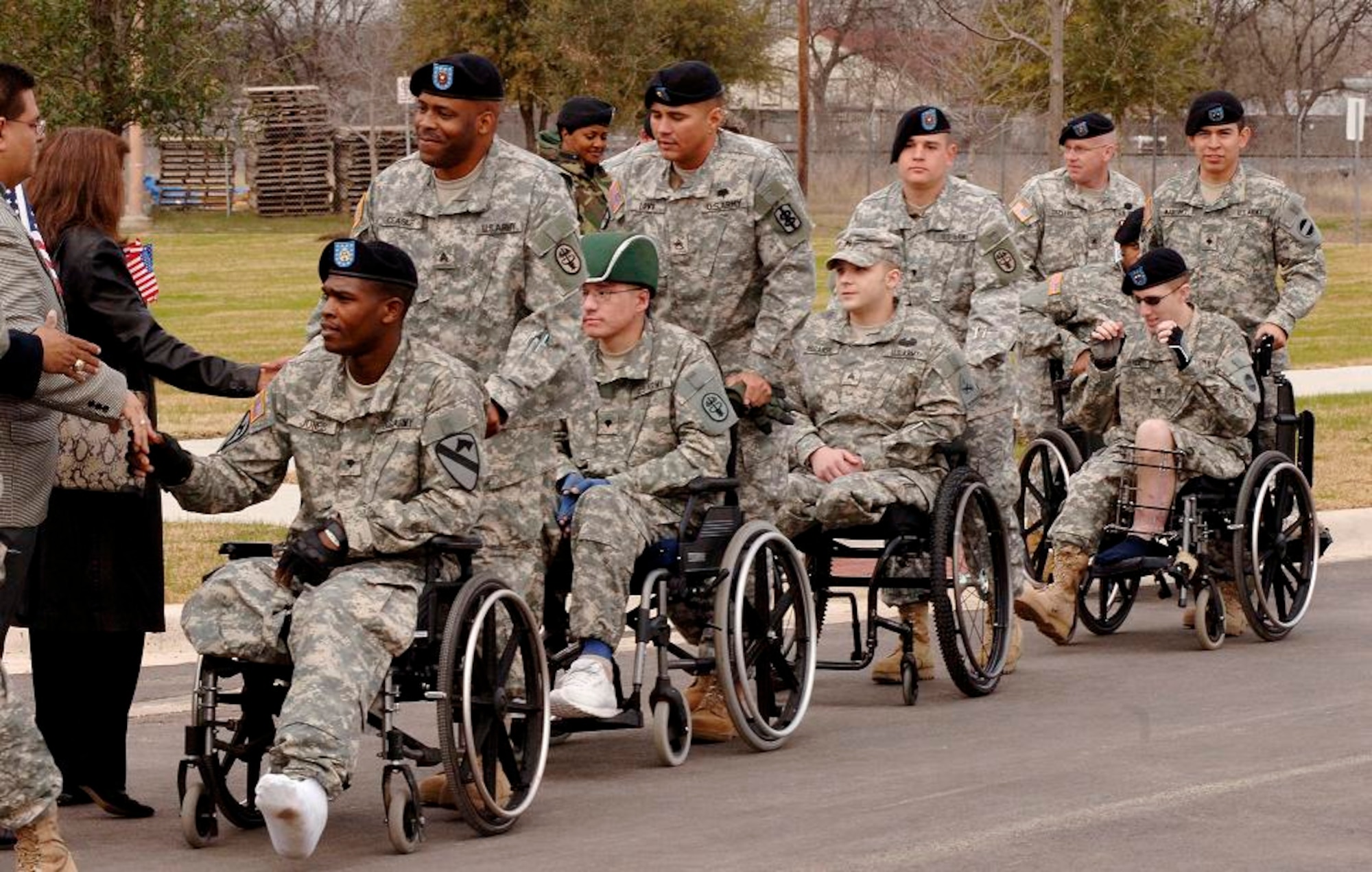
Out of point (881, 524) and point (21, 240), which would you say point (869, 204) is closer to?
point (881, 524)

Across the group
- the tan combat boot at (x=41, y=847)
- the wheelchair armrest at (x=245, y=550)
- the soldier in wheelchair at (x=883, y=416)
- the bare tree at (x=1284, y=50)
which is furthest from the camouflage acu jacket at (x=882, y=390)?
the bare tree at (x=1284, y=50)

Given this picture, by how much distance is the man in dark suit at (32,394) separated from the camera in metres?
6.47

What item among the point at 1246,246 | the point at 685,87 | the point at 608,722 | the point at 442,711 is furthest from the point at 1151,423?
the point at 442,711

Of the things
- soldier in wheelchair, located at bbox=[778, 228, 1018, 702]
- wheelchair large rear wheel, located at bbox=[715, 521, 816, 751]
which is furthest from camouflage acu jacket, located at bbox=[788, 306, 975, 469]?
wheelchair large rear wheel, located at bbox=[715, 521, 816, 751]

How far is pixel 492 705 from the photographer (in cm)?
691

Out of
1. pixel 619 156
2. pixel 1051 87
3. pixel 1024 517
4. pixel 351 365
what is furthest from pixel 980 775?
pixel 1051 87

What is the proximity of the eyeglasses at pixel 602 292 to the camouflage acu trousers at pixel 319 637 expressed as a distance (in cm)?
181

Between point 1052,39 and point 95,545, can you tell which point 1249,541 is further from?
point 1052,39

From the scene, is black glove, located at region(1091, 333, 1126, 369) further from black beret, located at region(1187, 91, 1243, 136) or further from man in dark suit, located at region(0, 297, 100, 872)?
man in dark suit, located at region(0, 297, 100, 872)

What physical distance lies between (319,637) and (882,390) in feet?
11.4

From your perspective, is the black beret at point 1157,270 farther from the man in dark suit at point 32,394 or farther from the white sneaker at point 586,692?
the man in dark suit at point 32,394

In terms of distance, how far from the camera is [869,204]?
10.4m

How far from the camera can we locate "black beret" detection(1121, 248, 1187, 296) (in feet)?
34.6

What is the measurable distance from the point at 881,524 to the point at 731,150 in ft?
4.72
